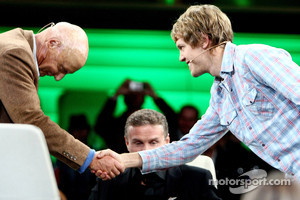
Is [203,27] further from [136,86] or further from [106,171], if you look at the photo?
[136,86]

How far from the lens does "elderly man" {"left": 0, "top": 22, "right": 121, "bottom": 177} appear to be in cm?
192

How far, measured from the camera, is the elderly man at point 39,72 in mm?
1917

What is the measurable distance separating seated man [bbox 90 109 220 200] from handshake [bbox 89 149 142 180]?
0.19 m

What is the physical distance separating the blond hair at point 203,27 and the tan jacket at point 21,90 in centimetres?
64

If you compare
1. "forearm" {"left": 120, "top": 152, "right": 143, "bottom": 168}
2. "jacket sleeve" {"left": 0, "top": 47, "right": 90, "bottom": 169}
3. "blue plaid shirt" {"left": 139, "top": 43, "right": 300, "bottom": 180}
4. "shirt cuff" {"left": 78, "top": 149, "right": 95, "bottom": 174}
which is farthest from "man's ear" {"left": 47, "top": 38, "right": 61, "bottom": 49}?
"blue plaid shirt" {"left": 139, "top": 43, "right": 300, "bottom": 180}

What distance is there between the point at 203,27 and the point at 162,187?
2.70 ft

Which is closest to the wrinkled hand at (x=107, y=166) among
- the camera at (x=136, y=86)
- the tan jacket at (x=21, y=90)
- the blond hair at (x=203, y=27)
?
the tan jacket at (x=21, y=90)

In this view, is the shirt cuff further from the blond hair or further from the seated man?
the blond hair

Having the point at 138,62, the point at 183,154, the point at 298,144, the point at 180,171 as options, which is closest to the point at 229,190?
the point at 180,171

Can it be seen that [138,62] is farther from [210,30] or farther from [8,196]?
[8,196]

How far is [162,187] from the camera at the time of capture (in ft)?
8.37

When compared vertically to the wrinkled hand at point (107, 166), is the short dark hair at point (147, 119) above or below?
above

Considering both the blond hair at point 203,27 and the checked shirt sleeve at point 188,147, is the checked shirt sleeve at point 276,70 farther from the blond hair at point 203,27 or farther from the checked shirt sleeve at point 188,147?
the checked shirt sleeve at point 188,147

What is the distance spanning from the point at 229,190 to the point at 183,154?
0.74 metres
